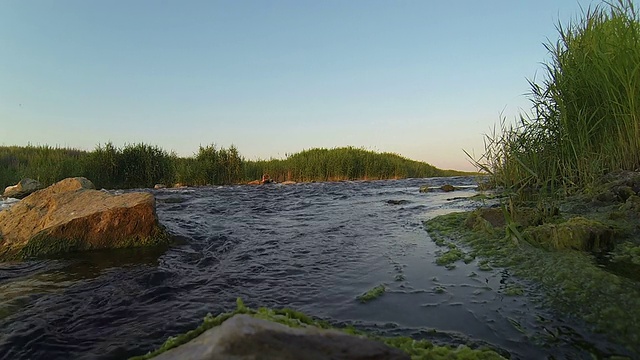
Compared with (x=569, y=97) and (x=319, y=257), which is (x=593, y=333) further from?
(x=569, y=97)

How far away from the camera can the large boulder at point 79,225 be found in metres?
4.35

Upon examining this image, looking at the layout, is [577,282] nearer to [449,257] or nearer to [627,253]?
[627,253]

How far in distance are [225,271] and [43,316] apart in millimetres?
1377

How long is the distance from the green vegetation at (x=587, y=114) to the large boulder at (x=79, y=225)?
461 centimetres

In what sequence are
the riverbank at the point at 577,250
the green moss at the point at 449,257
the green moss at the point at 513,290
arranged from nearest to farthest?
the riverbank at the point at 577,250 < the green moss at the point at 513,290 < the green moss at the point at 449,257

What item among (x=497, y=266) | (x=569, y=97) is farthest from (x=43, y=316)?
(x=569, y=97)

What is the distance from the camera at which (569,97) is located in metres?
5.26

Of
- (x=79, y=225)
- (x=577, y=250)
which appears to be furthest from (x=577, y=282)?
(x=79, y=225)

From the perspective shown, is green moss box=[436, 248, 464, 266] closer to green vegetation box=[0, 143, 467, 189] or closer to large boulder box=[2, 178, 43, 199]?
large boulder box=[2, 178, 43, 199]

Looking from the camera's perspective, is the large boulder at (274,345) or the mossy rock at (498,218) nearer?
the large boulder at (274,345)

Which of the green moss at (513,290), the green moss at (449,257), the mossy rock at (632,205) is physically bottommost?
the green moss at (513,290)

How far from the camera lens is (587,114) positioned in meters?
5.20

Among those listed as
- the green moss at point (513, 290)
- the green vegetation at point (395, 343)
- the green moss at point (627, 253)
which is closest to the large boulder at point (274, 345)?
the green vegetation at point (395, 343)

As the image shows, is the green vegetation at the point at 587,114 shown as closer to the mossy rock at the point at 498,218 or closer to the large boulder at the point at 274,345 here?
the mossy rock at the point at 498,218
